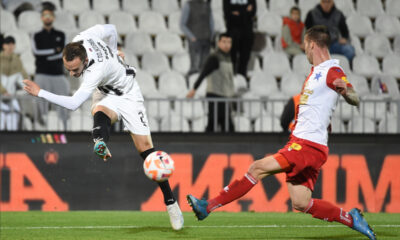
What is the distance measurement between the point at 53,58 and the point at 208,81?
2589 mm

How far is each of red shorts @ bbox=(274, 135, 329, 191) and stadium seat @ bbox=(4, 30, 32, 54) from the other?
26.3ft

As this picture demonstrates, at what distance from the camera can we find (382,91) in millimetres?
12453

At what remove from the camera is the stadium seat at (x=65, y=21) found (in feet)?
45.6

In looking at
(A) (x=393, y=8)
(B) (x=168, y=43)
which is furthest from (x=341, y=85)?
(A) (x=393, y=8)

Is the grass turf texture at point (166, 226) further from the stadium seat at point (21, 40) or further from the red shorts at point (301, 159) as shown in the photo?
the stadium seat at point (21, 40)

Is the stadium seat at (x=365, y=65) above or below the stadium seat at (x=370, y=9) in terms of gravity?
below

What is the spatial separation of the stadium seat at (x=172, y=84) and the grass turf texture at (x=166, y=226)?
290cm

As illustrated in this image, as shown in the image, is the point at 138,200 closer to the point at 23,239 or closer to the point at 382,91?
the point at 23,239

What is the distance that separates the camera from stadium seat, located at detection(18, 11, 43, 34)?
13.8m

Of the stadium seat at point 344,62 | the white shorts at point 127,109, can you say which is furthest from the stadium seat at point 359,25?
the white shorts at point 127,109

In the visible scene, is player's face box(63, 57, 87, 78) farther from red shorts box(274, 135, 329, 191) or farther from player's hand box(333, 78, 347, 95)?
player's hand box(333, 78, 347, 95)

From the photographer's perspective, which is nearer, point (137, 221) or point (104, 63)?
point (104, 63)

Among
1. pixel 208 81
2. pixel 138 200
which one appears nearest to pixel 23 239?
pixel 138 200


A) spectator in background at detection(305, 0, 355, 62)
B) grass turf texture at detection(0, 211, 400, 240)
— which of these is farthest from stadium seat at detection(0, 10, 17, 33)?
spectator in background at detection(305, 0, 355, 62)
